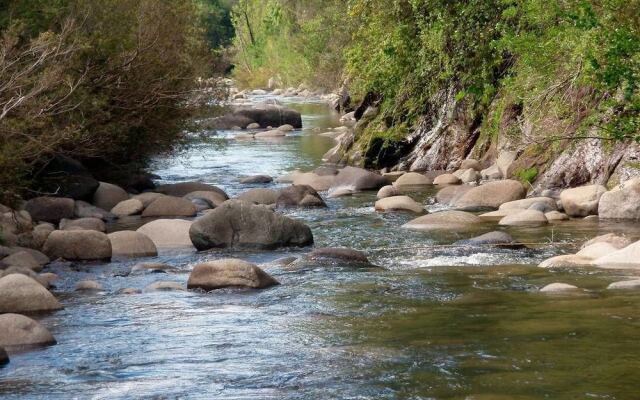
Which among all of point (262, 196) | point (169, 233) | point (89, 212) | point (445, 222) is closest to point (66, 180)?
point (89, 212)

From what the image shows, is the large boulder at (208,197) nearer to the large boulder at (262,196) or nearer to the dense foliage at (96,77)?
the large boulder at (262,196)

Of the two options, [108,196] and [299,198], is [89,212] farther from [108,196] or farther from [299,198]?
[299,198]

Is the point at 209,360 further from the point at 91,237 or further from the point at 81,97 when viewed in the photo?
the point at 81,97

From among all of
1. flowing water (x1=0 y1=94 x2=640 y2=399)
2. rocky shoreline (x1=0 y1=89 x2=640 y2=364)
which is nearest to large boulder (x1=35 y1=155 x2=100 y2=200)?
rocky shoreline (x1=0 y1=89 x2=640 y2=364)

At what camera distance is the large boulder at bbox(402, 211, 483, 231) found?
1777 centimetres

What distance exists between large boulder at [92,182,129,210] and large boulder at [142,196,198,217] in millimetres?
1132

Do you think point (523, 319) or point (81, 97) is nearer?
point (523, 319)

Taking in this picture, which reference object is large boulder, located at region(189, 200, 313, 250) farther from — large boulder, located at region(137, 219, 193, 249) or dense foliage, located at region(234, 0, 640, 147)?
dense foliage, located at region(234, 0, 640, 147)

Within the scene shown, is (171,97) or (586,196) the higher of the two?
(171,97)

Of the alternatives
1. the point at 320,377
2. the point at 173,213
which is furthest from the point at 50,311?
the point at 173,213

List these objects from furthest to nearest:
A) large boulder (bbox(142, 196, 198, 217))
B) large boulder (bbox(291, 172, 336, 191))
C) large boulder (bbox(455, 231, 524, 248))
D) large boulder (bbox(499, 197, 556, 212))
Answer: large boulder (bbox(291, 172, 336, 191)) → large boulder (bbox(142, 196, 198, 217)) → large boulder (bbox(499, 197, 556, 212)) → large boulder (bbox(455, 231, 524, 248))

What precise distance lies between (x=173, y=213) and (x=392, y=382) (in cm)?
1317

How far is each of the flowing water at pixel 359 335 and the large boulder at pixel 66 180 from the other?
6.21m

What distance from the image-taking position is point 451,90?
89.7ft
